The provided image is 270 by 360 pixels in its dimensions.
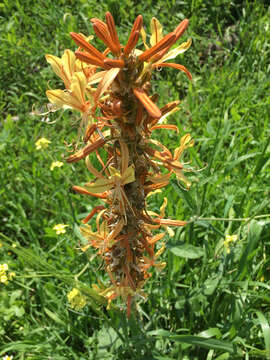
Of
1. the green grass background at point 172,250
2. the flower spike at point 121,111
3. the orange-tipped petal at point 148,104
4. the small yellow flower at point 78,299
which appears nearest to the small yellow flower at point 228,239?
the green grass background at point 172,250

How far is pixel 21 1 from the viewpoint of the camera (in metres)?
4.51

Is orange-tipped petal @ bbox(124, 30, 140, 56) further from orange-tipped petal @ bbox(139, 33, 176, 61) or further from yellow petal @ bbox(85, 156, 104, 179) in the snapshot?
yellow petal @ bbox(85, 156, 104, 179)

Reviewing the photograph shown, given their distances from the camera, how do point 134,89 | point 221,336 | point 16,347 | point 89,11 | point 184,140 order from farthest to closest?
point 89,11 → point 16,347 → point 221,336 → point 184,140 → point 134,89

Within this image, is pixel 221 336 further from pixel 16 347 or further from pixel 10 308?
pixel 10 308

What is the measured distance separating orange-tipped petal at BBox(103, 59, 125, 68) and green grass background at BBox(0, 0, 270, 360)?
0.35 metres

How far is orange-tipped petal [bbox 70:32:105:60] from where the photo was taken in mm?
A: 1100

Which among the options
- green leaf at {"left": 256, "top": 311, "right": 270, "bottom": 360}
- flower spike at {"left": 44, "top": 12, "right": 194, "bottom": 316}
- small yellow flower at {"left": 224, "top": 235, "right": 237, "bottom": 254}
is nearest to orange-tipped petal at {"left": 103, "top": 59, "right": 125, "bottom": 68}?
flower spike at {"left": 44, "top": 12, "right": 194, "bottom": 316}

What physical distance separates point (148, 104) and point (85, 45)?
11.5 inches

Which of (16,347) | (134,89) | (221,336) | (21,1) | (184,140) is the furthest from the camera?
(21,1)

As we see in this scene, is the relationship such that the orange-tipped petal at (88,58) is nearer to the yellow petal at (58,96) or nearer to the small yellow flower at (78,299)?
the yellow petal at (58,96)

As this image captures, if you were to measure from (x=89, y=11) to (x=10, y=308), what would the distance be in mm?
3343

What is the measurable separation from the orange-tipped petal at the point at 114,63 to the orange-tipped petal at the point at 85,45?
53 mm

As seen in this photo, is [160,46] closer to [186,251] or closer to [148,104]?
[148,104]

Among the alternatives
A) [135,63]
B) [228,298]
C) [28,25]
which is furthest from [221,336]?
[28,25]
